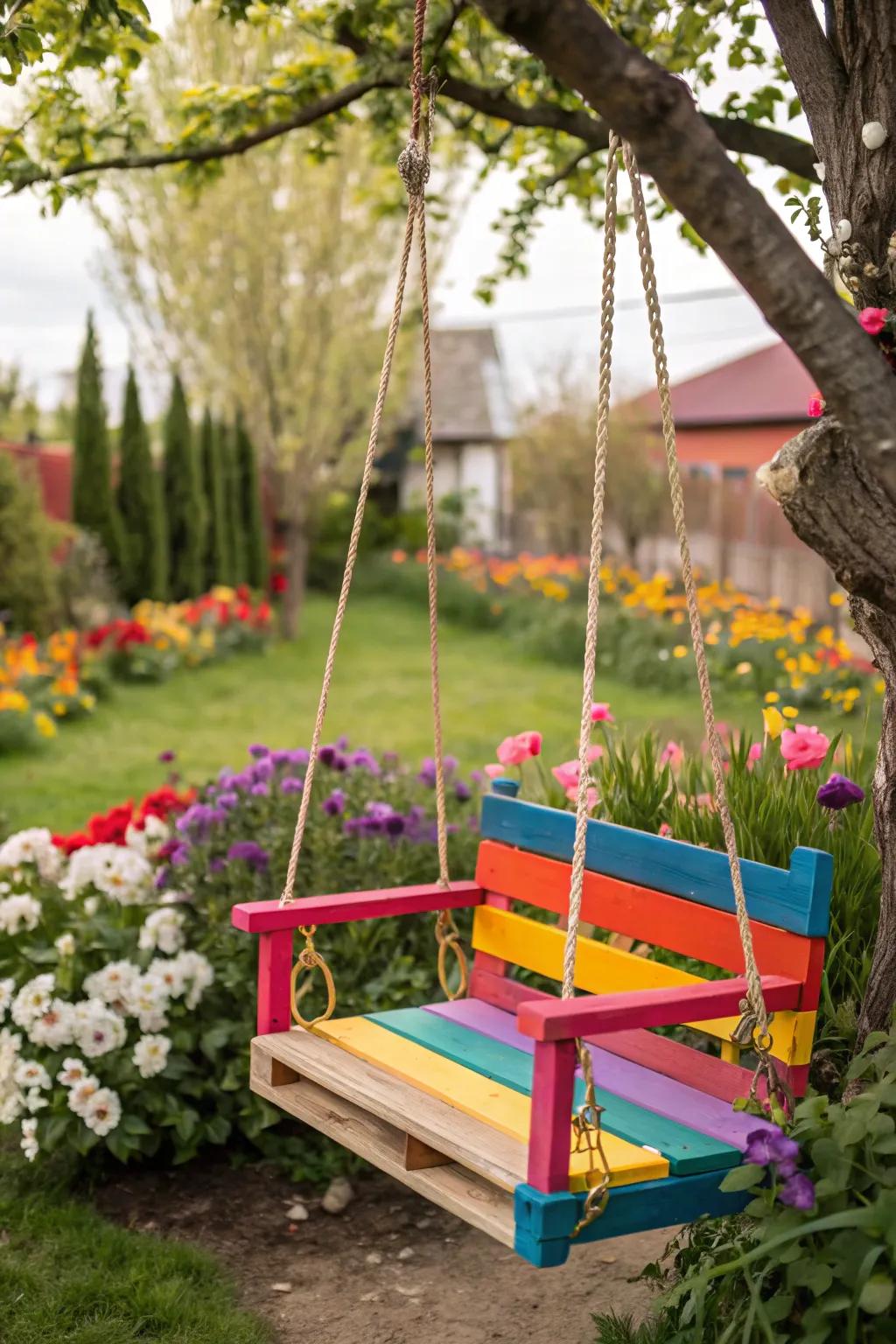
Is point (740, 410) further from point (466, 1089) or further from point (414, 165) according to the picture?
point (466, 1089)

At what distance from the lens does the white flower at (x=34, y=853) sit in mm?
4160

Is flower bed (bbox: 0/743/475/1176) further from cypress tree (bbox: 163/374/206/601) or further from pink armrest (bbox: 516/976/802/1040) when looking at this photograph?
cypress tree (bbox: 163/374/206/601)

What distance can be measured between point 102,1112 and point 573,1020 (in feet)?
6.08

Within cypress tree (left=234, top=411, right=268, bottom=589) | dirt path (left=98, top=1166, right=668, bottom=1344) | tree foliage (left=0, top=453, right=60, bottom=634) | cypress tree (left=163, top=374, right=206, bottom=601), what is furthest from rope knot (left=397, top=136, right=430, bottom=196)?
cypress tree (left=234, top=411, right=268, bottom=589)

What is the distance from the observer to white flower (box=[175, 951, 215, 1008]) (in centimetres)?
361

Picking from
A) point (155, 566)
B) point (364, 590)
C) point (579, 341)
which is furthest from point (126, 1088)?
point (579, 341)

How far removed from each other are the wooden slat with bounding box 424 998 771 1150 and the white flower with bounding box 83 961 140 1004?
0.95 m

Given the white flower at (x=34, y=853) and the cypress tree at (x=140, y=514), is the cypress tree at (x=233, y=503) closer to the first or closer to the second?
the cypress tree at (x=140, y=514)

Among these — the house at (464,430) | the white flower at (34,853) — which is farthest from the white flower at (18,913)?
the house at (464,430)

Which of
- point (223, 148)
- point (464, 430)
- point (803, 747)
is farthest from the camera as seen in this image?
point (464, 430)

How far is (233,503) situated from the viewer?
15.8 m

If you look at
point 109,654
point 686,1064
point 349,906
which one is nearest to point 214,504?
point 109,654

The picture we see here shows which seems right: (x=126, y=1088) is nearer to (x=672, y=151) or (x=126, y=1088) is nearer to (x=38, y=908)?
(x=38, y=908)

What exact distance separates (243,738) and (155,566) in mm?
4805
